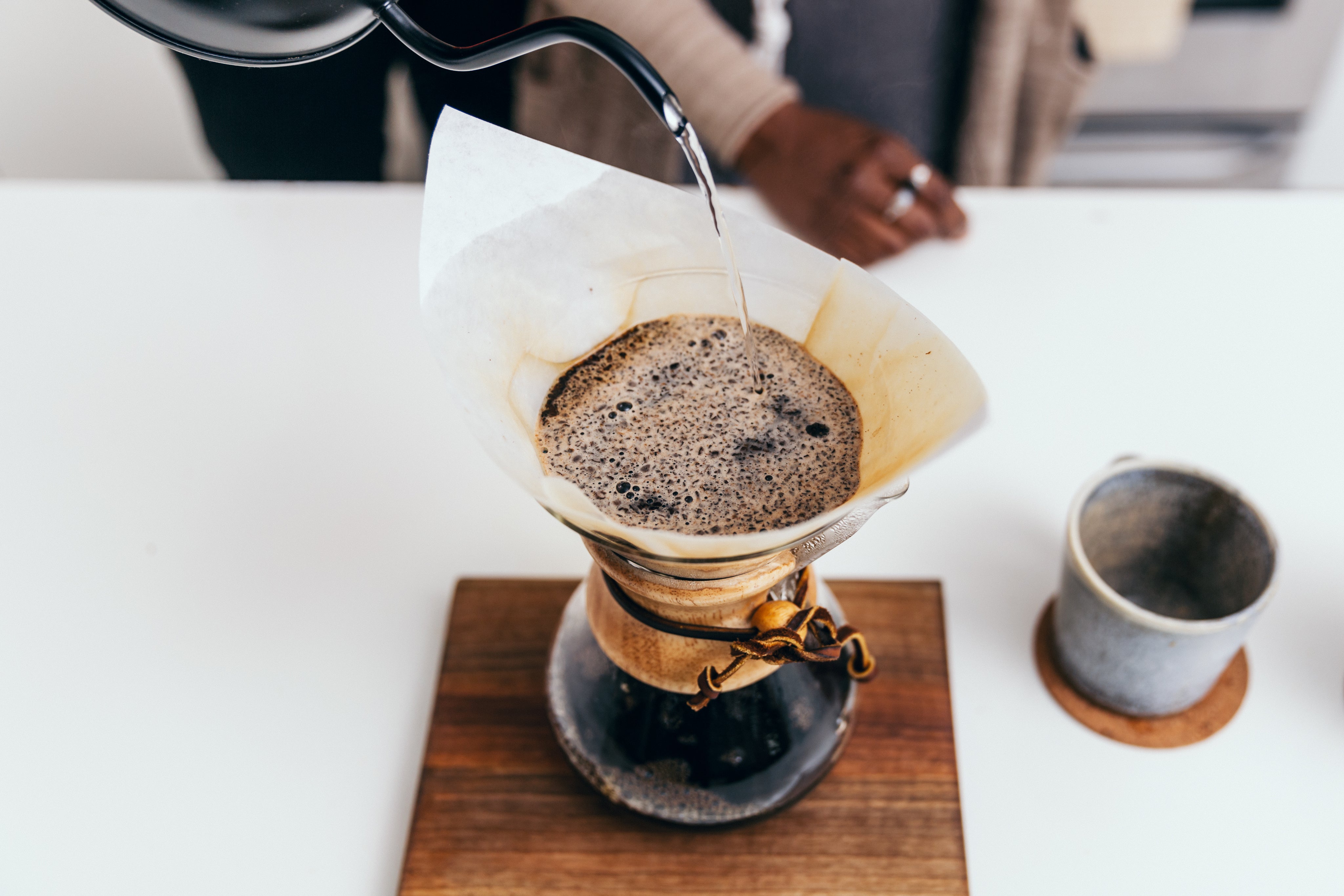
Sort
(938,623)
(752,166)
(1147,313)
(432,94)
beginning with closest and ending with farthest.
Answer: (938,623) → (1147,313) → (752,166) → (432,94)

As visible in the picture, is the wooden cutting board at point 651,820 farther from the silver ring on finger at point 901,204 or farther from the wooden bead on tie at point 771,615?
the silver ring on finger at point 901,204

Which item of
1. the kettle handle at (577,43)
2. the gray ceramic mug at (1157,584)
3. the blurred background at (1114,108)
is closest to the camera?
the kettle handle at (577,43)

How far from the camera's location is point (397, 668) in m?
0.65

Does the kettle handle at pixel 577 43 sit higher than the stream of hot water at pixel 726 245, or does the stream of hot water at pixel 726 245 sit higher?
the kettle handle at pixel 577 43

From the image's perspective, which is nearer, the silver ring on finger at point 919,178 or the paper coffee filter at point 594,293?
the paper coffee filter at point 594,293

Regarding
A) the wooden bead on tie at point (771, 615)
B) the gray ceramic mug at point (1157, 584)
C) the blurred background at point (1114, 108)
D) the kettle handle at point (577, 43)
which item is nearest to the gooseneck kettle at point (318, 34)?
the kettle handle at point (577, 43)

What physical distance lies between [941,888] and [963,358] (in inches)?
12.3

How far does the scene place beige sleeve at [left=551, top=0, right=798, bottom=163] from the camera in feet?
2.96

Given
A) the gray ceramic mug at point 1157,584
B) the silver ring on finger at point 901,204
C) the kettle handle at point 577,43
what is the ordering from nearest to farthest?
the kettle handle at point 577,43
the gray ceramic mug at point 1157,584
the silver ring on finger at point 901,204

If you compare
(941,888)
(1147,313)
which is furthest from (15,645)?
(1147,313)

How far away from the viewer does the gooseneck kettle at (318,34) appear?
0.41 meters

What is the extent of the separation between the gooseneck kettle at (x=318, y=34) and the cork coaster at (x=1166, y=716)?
16.9 inches

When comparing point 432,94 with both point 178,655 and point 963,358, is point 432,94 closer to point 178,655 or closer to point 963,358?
point 178,655

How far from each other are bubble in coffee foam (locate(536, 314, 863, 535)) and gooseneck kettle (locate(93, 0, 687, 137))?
0.11 metres
